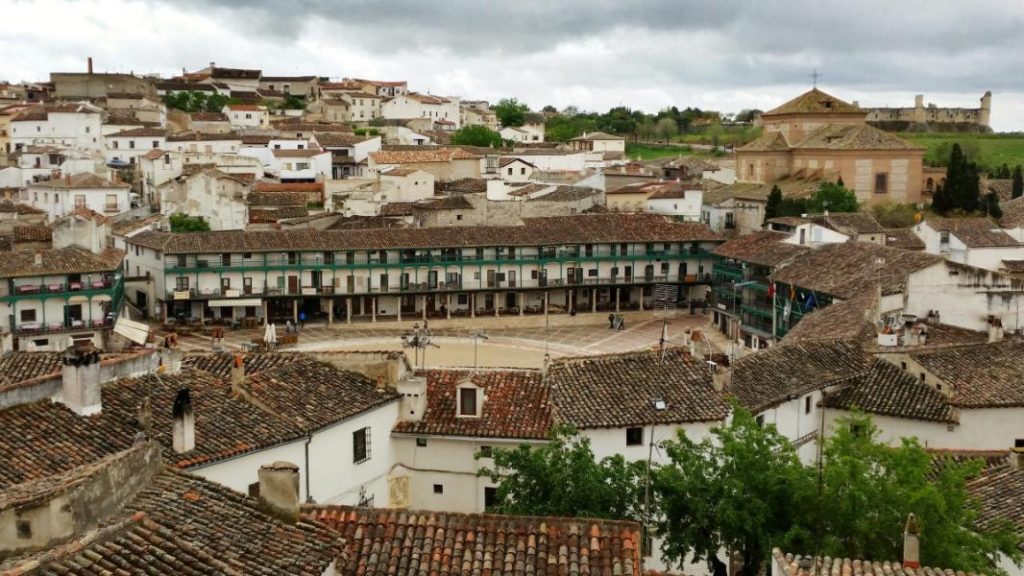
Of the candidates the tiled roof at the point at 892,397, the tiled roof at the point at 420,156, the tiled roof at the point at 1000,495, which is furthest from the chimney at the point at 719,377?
the tiled roof at the point at 420,156

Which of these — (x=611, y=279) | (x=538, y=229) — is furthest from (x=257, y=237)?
(x=611, y=279)

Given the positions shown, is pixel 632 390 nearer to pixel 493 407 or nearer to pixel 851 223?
pixel 493 407

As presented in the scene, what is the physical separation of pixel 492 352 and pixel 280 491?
140ft

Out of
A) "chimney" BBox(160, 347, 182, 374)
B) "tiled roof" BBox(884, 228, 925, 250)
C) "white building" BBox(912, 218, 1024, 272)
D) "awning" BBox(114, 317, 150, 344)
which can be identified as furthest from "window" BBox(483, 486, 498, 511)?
"tiled roof" BBox(884, 228, 925, 250)

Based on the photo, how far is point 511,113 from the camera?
145500mm

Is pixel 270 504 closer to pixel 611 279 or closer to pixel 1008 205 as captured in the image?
pixel 611 279

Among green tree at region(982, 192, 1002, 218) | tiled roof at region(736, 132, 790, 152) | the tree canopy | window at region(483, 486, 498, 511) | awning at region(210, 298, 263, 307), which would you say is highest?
A: the tree canopy

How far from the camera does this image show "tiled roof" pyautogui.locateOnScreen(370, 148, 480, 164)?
88.9m

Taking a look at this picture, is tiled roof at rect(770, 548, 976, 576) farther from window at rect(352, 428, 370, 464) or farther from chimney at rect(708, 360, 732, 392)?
chimney at rect(708, 360, 732, 392)

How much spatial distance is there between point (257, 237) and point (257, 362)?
3665 centimetres

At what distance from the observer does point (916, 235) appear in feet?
199

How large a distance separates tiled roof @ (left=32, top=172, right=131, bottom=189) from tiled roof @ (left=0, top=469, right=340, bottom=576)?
64685 millimetres

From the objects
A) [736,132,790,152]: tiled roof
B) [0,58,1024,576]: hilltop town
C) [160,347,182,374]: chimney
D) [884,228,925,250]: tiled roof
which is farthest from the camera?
[736,132,790,152]: tiled roof

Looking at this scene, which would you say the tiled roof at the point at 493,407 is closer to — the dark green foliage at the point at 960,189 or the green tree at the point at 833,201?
the green tree at the point at 833,201
